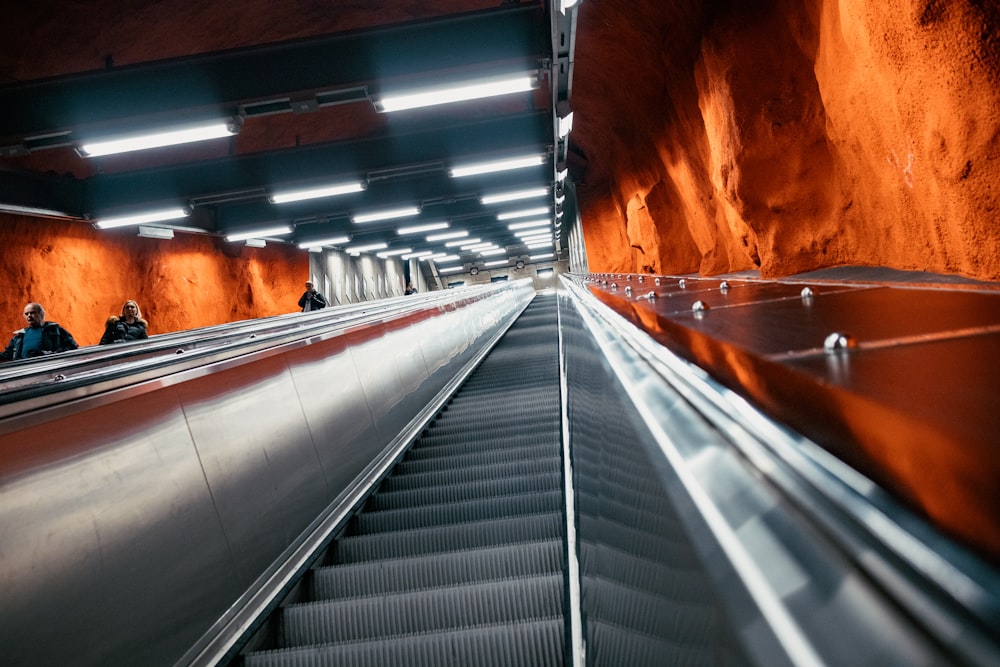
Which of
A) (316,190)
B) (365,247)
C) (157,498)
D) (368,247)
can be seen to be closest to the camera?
(157,498)

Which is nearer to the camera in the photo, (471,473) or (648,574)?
(648,574)

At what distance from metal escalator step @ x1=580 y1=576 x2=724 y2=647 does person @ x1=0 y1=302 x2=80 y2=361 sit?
7311mm

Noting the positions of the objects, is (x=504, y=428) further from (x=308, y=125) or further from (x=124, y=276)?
(x=124, y=276)

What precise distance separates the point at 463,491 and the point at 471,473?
302 mm

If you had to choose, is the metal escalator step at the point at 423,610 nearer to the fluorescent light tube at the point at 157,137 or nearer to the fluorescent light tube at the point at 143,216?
the fluorescent light tube at the point at 157,137

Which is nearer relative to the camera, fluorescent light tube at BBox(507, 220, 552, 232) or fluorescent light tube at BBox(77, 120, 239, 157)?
fluorescent light tube at BBox(77, 120, 239, 157)

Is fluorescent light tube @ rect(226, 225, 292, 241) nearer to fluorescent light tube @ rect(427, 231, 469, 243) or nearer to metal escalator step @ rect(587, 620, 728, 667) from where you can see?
fluorescent light tube @ rect(427, 231, 469, 243)

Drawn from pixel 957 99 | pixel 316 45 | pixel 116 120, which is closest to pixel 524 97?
pixel 316 45

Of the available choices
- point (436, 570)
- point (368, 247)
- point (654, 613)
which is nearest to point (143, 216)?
point (436, 570)

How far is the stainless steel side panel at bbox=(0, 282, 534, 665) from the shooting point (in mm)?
1622

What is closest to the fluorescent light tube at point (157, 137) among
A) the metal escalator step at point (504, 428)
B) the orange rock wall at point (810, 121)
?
the metal escalator step at point (504, 428)

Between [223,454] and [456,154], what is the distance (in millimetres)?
9732

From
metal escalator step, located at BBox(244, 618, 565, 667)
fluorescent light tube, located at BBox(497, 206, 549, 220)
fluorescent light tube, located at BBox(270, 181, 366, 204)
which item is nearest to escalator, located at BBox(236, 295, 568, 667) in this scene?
metal escalator step, located at BBox(244, 618, 565, 667)

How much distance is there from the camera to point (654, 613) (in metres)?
0.95
